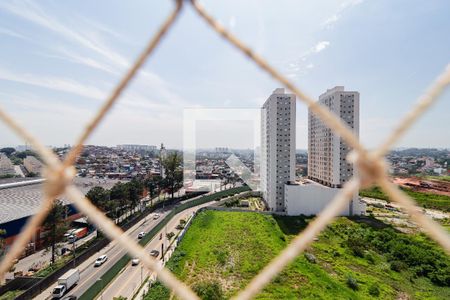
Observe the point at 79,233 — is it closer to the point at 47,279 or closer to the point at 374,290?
the point at 47,279

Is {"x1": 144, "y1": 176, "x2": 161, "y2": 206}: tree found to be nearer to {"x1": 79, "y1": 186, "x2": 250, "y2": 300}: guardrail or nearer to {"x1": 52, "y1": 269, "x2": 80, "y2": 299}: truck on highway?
{"x1": 79, "y1": 186, "x2": 250, "y2": 300}: guardrail

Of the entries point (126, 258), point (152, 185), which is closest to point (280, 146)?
point (152, 185)

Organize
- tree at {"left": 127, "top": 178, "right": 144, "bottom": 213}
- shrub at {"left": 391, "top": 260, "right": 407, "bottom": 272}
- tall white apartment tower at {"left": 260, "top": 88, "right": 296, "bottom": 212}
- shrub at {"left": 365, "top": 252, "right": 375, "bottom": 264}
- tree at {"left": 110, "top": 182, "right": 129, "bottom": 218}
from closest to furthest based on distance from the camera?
1. shrub at {"left": 391, "top": 260, "right": 407, "bottom": 272}
2. shrub at {"left": 365, "top": 252, "right": 375, "bottom": 264}
3. tree at {"left": 110, "top": 182, "right": 129, "bottom": 218}
4. tree at {"left": 127, "top": 178, "right": 144, "bottom": 213}
5. tall white apartment tower at {"left": 260, "top": 88, "right": 296, "bottom": 212}

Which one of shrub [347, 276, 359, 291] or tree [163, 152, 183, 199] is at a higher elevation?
tree [163, 152, 183, 199]

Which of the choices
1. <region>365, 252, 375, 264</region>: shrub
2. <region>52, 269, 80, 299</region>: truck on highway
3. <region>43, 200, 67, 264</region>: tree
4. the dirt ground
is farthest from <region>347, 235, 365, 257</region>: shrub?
the dirt ground

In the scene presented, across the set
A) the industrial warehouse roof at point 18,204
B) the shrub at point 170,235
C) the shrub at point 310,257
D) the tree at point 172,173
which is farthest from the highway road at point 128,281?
the tree at point 172,173

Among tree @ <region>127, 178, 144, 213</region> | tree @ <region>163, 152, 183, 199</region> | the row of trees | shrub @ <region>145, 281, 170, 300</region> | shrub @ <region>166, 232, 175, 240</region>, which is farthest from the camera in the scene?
tree @ <region>163, 152, 183, 199</region>

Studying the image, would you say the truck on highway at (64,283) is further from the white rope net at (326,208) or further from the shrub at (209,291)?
the white rope net at (326,208)
